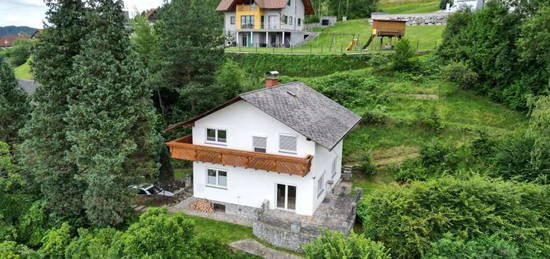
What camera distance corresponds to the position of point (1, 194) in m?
20.5

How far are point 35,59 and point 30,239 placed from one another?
978 centimetres

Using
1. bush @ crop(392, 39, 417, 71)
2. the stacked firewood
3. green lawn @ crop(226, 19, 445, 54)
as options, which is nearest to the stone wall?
green lawn @ crop(226, 19, 445, 54)

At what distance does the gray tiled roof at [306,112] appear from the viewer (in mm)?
18312

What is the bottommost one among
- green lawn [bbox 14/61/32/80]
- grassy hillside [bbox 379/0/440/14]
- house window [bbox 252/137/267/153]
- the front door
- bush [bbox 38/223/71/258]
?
bush [bbox 38/223/71/258]

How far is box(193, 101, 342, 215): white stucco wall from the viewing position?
18.7 meters

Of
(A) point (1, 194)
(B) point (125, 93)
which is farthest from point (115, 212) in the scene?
(A) point (1, 194)

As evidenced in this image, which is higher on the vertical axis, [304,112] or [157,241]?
[304,112]

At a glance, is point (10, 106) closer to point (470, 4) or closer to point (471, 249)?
point (471, 249)

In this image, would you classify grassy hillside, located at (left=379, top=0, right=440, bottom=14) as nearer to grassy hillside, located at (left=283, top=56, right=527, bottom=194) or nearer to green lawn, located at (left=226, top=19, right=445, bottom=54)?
green lawn, located at (left=226, top=19, right=445, bottom=54)

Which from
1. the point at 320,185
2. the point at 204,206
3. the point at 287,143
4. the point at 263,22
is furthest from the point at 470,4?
the point at 204,206

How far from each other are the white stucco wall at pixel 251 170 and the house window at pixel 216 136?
0.80 feet

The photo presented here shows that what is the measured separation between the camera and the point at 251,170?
64.1 ft

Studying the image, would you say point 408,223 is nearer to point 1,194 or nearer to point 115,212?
point 115,212

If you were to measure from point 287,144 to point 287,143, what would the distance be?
0.18 ft
